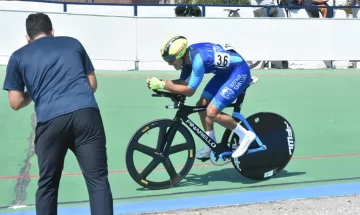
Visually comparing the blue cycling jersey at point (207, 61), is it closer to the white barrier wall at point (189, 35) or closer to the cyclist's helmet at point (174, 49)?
the cyclist's helmet at point (174, 49)

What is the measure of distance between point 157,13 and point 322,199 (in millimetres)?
10539

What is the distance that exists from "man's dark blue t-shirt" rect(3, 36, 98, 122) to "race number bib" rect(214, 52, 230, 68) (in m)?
2.03

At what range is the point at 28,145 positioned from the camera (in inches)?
305

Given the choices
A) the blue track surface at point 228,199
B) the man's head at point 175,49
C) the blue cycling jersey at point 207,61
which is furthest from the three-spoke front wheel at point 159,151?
the man's head at point 175,49

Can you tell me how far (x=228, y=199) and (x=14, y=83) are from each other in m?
2.56

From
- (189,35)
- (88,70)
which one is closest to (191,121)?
(88,70)

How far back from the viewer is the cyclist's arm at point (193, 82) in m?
5.62

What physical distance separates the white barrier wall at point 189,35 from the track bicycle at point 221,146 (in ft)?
26.4

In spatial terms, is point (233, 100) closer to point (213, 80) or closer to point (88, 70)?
point (213, 80)

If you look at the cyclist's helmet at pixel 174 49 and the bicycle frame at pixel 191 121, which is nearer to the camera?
the cyclist's helmet at pixel 174 49

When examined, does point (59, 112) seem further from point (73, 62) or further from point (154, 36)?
point (154, 36)

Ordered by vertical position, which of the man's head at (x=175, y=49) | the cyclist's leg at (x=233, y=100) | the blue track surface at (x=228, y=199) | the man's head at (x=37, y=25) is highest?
the man's head at (x=37, y=25)

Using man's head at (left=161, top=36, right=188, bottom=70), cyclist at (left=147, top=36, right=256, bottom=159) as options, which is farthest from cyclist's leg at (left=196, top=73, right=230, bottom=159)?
man's head at (left=161, top=36, right=188, bottom=70)

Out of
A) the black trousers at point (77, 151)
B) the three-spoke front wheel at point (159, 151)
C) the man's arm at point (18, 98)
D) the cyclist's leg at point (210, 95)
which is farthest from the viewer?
the cyclist's leg at point (210, 95)
